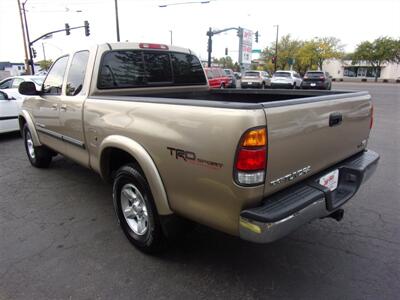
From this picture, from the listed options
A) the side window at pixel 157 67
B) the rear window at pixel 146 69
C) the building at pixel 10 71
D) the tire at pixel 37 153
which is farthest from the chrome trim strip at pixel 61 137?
the building at pixel 10 71

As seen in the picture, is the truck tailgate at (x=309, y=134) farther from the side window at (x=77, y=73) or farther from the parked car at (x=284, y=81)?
the parked car at (x=284, y=81)

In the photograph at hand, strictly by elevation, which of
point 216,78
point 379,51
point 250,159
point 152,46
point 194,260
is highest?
point 379,51

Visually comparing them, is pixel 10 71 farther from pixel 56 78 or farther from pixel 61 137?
pixel 61 137

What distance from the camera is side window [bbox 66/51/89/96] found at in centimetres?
370

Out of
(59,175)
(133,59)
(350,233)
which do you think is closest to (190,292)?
(350,233)

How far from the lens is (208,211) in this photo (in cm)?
226

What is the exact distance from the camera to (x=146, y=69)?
12.9ft

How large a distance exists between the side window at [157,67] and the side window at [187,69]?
0.11 metres

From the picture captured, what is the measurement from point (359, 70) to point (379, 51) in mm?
17235

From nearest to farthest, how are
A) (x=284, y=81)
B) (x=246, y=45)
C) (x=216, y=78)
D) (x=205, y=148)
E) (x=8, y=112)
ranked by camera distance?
1. (x=205, y=148)
2. (x=8, y=112)
3. (x=216, y=78)
4. (x=284, y=81)
5. (x=246, y=45)

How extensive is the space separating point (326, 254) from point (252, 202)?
1363 mm

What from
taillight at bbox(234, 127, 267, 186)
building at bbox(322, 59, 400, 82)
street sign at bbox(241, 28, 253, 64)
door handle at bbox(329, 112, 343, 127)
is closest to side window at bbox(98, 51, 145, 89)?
taillight at bbox(234, 127, 267, 186)

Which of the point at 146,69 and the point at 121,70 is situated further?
the point at 146,69

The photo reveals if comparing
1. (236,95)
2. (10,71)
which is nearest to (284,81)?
(236,95)
